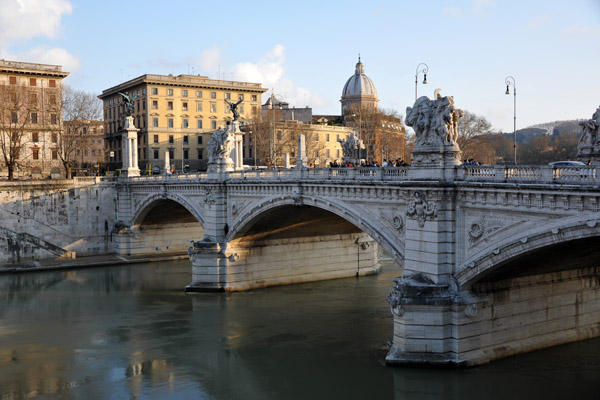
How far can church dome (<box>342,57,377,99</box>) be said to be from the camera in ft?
357

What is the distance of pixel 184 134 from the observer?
76312 millimetres

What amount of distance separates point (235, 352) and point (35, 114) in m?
45.3

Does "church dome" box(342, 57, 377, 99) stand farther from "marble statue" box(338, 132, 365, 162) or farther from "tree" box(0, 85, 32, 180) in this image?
"marble statue" box(338, 132, 365, 162)

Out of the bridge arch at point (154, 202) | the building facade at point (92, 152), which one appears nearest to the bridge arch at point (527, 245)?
the bridge arch at point (154, 202)

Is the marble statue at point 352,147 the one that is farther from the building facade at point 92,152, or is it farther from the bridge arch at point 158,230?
the building facade at point 92,152

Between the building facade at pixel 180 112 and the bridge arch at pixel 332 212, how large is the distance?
42070mm

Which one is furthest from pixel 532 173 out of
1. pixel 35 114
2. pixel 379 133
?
pixel 35 114

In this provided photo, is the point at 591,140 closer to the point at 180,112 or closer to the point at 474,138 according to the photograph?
the point at 474,138

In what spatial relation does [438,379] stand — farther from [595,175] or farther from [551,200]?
[595,175]

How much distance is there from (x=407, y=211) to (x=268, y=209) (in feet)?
34.8

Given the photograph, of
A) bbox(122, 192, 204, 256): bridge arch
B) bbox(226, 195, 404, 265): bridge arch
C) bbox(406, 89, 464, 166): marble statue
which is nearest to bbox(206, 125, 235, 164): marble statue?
bbox(226, 195, 404, 265): bridge arch

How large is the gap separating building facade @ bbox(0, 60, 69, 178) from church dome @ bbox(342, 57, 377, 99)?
2311 inches

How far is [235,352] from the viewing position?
2334cm

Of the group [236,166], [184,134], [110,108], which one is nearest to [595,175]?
[236,166]
